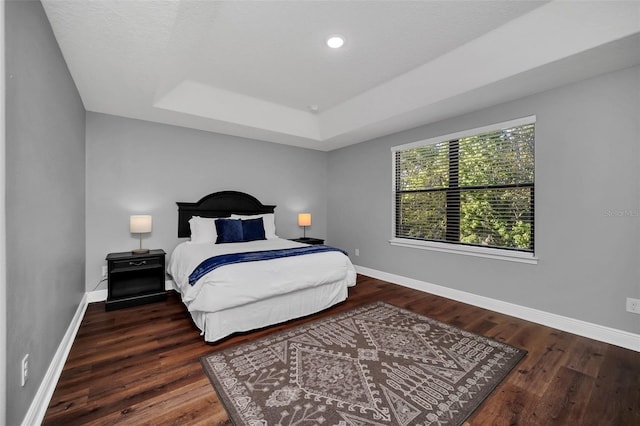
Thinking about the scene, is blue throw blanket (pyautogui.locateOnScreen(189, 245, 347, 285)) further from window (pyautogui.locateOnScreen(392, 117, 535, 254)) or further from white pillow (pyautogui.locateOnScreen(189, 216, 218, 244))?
window (pyautogui.locateOnScreen(392, 117, 535, 254))

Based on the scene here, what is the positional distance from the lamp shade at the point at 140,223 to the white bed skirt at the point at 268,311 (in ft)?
4.89

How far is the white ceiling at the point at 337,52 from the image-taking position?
2023 millimetres

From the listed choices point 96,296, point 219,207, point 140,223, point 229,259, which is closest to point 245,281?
point 229,259

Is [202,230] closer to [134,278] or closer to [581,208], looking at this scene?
[134,278]

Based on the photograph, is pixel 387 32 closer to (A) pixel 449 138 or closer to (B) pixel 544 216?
(A) pixel 449 138

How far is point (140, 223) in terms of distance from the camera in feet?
11.6

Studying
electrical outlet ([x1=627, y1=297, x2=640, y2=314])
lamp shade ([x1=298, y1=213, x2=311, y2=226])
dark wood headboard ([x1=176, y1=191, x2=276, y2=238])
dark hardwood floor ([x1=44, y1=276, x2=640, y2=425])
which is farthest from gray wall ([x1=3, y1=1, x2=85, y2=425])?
electrical outlet ([x1=627, y1=297, x2=640, y2=314])

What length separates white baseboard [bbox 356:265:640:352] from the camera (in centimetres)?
245

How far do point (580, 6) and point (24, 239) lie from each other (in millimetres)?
3933

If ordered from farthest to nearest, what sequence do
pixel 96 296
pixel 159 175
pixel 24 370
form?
pixel 159 175
pixel 96 296
pixel 24 370

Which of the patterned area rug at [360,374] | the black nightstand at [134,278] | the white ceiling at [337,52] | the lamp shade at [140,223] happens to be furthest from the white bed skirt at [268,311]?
the white ceiling at [337,52]

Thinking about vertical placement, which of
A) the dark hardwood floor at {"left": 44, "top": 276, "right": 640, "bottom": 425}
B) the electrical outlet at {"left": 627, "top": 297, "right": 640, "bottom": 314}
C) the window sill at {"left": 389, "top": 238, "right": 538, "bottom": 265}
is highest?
the window sill at {"left": 389, "top": 238, "right": 538, "bottom": 265}

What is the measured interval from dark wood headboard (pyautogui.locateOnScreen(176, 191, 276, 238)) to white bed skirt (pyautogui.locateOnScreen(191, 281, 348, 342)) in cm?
184

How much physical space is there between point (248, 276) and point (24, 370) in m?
1.47
